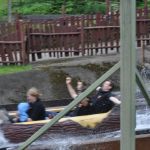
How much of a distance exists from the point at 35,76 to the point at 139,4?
37.3 feet

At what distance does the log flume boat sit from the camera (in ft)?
23.6

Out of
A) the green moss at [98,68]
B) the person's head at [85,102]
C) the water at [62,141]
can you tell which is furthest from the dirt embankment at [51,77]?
the water at [62,141]

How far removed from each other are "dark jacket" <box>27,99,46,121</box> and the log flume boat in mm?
376

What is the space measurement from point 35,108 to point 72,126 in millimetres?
750

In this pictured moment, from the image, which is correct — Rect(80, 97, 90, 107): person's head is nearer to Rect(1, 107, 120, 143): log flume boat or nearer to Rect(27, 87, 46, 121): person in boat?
Rect(1, 107, 120, 143): log flume boat

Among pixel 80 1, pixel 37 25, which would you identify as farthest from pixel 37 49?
pixel 80 1

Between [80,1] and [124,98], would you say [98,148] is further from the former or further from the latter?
[80,1]

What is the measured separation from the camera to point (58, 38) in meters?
13.2

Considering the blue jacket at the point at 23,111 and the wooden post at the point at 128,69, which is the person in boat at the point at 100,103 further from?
the wooden post at the point at 128,69

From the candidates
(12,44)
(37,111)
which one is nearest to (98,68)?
(12,44)

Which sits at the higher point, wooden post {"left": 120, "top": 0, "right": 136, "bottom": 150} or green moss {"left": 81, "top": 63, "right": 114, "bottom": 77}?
wooden post {"left": 120, "top": 0, "right": 136, "bottom": 150}

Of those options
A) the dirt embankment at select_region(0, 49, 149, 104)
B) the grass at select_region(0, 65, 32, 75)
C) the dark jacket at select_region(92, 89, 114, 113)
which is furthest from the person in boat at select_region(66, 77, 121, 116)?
the grass at select_region(0, 65, 32, 75)

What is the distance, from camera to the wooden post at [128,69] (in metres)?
3.54

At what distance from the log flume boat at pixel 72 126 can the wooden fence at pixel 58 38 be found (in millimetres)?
5227
